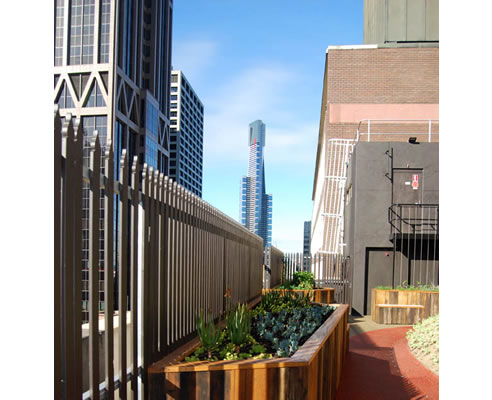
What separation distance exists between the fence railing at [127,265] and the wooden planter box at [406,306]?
8.98m

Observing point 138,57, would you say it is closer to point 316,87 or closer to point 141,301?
point 316,87

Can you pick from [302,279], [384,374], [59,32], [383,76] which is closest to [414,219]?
[302,279]

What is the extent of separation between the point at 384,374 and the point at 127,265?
527 centimetres

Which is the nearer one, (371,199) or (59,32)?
(371,199)

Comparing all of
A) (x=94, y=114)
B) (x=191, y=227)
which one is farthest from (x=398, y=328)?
(x=94, y=114)

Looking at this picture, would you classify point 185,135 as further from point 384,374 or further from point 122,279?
point 122,279

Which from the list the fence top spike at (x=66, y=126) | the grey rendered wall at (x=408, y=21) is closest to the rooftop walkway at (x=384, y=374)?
the fence top spike at (x=66, y=126)

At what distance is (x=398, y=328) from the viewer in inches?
521

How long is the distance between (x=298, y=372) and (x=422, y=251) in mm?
15006

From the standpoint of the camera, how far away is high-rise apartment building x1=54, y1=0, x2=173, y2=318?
205ft

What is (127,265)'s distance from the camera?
139 inches

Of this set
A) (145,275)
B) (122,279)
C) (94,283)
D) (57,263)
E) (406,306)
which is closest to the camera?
(57,263)

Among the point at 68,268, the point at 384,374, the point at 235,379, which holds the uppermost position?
the point at 68,268
